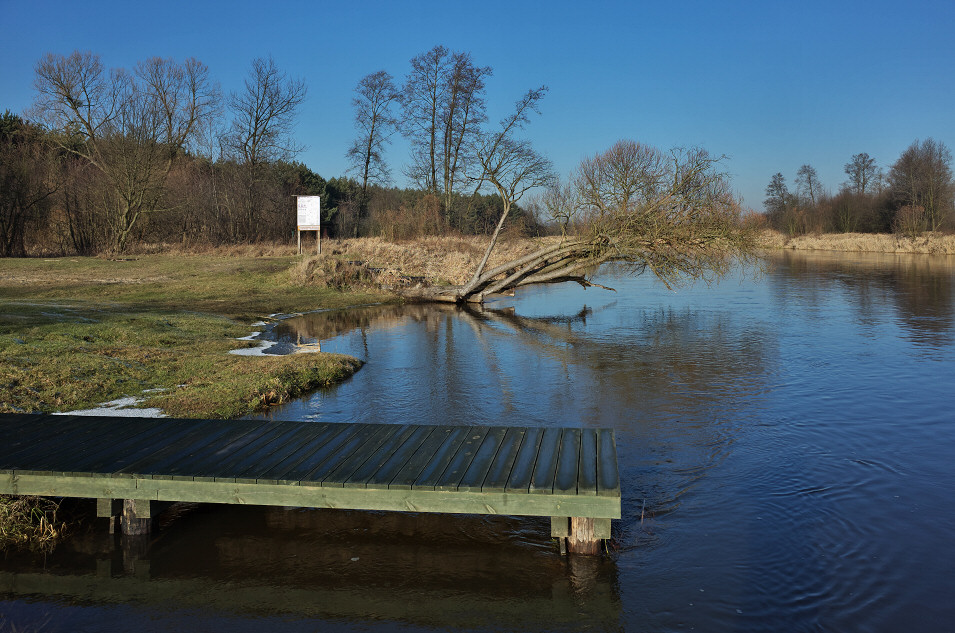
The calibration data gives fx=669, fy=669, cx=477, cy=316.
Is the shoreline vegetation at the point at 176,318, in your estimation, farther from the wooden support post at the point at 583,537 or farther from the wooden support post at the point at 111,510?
the wooden support post at the point at 583,537

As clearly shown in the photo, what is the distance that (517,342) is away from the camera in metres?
13.9

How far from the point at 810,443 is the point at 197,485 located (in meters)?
6.15

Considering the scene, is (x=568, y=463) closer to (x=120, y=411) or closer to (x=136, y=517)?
(x=136, y=517)

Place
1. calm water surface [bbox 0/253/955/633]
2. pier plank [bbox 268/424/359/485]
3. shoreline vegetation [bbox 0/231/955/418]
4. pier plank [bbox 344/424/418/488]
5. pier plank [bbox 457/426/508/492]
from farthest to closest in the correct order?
1. shoreline vegetation [bbox 0/231/955/418]
2. pier plank [bbox 268/424/359/485]
3. pier plank [bbox 344/424/418/488]
4. pier plank [bbox 457/426/508/492]
5. calm water surface [bbox 0/253/955/633]

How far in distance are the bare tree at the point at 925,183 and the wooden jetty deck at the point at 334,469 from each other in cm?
5279

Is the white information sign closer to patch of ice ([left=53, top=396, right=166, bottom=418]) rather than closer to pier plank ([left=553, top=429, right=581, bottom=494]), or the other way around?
patch of ice ([left=53, top=396, right=166, bottom=418])

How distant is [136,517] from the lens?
16.8 feet

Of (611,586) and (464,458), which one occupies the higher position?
(464,458)

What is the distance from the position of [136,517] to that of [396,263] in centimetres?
1879

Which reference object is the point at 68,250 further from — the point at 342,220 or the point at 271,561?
the point at 271,561

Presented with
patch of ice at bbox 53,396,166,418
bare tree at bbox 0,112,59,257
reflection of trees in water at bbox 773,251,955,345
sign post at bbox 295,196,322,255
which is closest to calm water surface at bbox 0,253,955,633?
patch of ice at bbox 53,396,166,418

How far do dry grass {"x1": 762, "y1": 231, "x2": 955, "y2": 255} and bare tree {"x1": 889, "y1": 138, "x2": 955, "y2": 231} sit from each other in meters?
3.95

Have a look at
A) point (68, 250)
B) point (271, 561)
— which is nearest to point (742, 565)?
point (271, 561)

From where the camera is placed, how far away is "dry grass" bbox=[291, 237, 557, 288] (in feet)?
72.8
